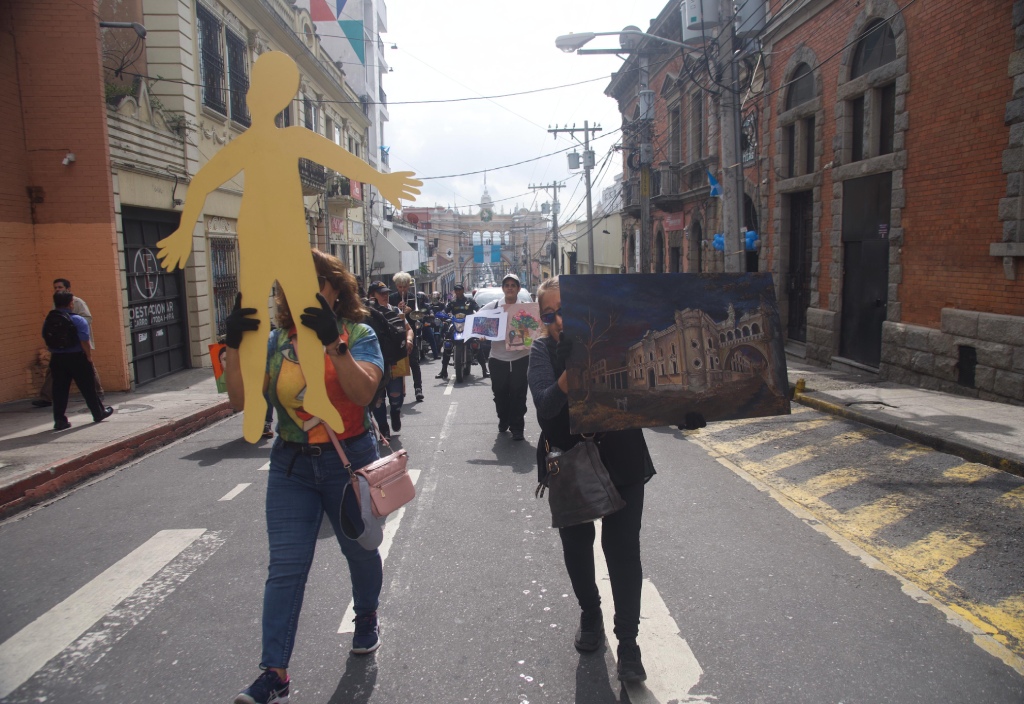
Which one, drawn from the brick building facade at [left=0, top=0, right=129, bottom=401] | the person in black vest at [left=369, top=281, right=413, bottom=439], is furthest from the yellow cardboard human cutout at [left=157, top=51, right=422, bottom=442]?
the brick building facade at [left=0, top=0, right=129, bottom=401]

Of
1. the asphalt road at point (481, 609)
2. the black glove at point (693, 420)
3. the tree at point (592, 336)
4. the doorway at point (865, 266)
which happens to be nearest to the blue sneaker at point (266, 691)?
the asphalt road at point (481, 609)

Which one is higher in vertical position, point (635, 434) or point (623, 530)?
point (635, 434)

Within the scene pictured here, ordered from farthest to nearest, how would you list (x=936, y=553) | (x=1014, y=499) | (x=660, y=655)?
1. (x=1014, y=499)
2. (x=936, y=553)
3. (x=660, y=655)

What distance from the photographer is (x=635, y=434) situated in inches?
131

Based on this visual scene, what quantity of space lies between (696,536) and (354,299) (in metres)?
3.06

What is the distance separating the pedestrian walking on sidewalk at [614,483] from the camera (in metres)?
3.27

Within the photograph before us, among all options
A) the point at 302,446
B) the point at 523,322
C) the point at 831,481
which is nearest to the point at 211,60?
the point at 523,322

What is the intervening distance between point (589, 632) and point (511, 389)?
491cm

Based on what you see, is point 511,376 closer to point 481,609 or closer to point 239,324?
point 481,609

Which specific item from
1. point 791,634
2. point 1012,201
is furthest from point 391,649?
point 1012,201

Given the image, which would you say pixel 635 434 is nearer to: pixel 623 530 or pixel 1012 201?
pixel 623 530

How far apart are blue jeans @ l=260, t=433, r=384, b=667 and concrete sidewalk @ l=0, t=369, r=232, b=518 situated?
4479mm

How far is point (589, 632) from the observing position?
3.53 m

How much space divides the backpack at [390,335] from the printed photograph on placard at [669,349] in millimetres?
5077
